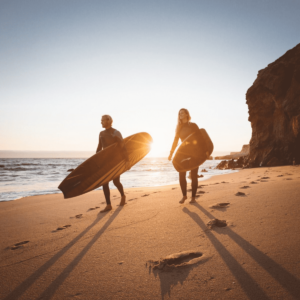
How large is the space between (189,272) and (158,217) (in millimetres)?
1439

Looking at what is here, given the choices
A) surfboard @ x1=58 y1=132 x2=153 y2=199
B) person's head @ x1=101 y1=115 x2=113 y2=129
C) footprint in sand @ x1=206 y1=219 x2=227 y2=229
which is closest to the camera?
footprint in sand @ x1=206 y1=219 x2=227 y2=229

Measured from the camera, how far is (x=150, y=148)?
6.14m

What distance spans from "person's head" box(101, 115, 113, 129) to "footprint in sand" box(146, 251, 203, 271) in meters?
3.08

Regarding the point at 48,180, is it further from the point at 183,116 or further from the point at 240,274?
the point at 240,274

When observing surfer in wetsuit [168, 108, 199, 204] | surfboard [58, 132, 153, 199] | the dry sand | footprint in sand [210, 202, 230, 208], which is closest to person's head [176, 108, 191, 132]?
surfer in wetsuit [168, 108, 199, 204]

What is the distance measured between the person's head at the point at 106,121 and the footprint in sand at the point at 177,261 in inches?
121

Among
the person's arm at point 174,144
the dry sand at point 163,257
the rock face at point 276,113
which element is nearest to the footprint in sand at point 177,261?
the dry sand at point 163,257

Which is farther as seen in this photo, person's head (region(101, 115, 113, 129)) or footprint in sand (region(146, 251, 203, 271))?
person's head (region(101, 115, 113, 129))

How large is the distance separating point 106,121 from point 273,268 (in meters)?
3.65

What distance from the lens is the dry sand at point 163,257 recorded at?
134 centimetres

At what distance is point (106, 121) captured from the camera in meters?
4.15

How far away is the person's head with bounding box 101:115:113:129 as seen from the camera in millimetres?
4139

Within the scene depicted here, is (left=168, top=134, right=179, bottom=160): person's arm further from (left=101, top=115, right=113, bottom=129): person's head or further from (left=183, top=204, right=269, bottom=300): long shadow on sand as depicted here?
(left=183, top=204, right=269, bottom=300): long shadow on sand

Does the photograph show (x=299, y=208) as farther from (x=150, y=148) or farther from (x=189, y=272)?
(x=150, y=148)
